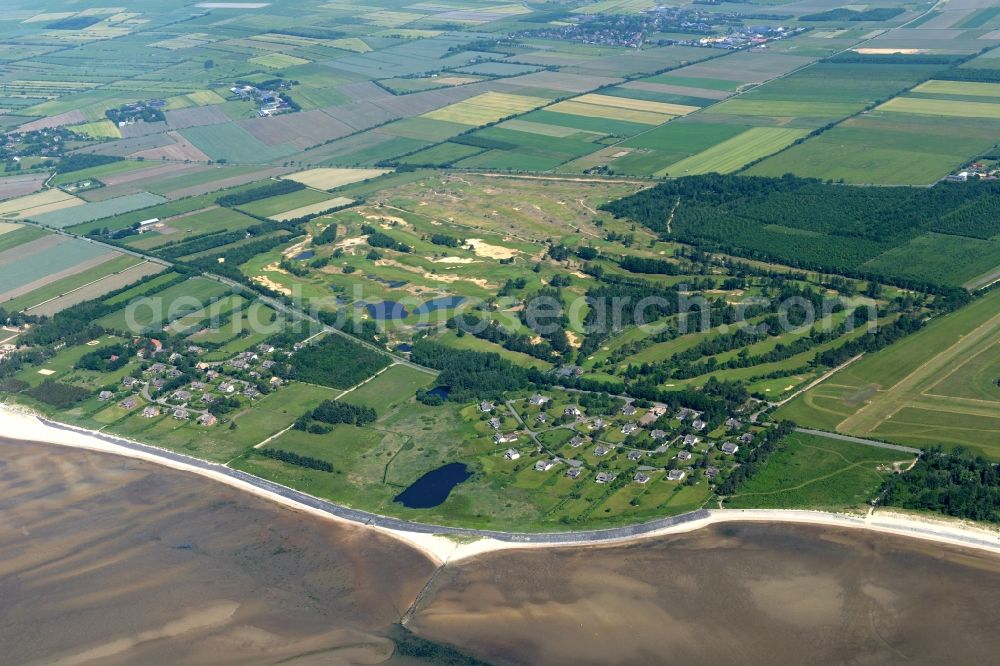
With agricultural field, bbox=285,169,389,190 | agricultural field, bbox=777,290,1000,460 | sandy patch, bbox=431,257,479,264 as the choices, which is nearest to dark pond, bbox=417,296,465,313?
sandy patch, bbox=431,257,479,264

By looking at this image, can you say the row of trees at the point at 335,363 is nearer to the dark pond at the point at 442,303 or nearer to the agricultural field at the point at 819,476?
the dark pond at the point at 442,303

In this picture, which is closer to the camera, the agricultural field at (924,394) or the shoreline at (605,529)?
the shoreline at (605,529)

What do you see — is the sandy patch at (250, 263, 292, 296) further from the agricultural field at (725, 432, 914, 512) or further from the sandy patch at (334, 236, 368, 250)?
the agricultural field at (725, 432, 914, 512)

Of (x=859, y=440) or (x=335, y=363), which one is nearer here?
(x=859, y=440)

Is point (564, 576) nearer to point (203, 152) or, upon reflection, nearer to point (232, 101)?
point (203, 152)

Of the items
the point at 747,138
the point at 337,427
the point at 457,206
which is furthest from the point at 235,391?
the point at 747,138

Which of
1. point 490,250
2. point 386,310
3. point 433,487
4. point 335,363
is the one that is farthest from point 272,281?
point 433,487

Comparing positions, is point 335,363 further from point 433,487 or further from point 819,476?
point 819,476

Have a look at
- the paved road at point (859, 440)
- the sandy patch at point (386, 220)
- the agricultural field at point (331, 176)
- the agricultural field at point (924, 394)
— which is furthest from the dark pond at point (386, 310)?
the agricultural field at point (331, 176)
